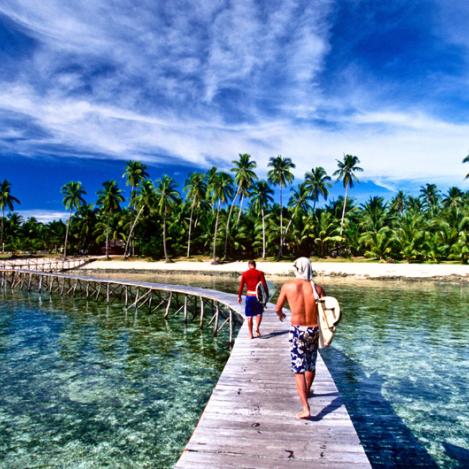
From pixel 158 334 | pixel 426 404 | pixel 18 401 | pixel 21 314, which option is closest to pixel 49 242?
pixel 21 314

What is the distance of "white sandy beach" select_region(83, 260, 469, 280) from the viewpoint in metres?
40.8

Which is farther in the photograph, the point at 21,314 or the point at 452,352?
the point at 21,314

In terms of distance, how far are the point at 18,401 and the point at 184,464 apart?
710 centimetres

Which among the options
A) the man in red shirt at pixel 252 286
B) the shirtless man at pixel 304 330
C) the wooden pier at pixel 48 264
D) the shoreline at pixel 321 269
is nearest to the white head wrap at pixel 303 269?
the shirtless man at pixel 304 330

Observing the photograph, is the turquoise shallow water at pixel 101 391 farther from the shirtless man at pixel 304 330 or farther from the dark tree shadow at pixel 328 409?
the shirtless man at pixel 304 330

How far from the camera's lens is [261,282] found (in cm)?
1029

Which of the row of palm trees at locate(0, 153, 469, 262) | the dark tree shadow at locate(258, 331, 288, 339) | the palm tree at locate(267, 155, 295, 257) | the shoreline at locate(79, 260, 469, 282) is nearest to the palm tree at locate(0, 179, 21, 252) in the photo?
the row of palm trees at locate(0, 153, 469, 262)

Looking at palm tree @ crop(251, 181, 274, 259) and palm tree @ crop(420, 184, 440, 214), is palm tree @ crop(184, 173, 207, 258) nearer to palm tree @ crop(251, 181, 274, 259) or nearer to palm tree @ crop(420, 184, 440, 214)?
palm tree @ crop(251, 181, 274, 259)

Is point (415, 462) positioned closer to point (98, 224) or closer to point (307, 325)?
point (307, 325)

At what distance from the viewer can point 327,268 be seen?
4678 cm

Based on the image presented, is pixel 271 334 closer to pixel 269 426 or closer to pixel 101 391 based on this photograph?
pixel 101 391

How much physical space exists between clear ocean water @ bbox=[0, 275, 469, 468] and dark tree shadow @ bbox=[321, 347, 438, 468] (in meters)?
0.02

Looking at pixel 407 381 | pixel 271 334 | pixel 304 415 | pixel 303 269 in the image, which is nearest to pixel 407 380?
pixel 407 381

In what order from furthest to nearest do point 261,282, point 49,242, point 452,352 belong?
point 49,242 < point 452,352 < point 261,282
